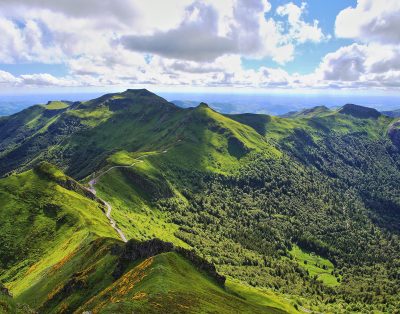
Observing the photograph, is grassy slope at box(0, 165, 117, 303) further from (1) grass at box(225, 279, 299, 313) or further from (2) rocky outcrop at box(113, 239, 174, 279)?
(1) grass at box(225, 279, 299, 313)

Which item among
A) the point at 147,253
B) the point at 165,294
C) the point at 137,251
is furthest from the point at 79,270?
the point at 165,294

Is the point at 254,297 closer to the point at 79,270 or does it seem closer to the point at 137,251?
the point at 137,251

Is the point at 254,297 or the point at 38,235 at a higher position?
the point at 38,235

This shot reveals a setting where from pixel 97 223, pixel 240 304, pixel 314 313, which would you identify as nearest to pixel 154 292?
pixel 240 304

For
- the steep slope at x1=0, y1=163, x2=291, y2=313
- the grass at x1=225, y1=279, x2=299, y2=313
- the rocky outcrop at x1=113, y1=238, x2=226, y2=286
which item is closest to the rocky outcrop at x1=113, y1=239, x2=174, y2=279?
the rocky outcrop at x1=113, y1=238, x2=226, y2=286

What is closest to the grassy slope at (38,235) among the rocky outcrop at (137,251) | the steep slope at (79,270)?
the steep slope at (79,270)

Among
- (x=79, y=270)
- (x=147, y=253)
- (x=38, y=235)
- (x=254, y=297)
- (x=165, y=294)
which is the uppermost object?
(x=165, y=294)

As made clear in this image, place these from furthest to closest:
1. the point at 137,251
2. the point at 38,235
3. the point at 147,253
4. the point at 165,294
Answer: the point at 38,235
the point at 137,251
the point at 147,253
the point at 165,294

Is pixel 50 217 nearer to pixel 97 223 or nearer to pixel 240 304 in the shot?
pixel 97 223

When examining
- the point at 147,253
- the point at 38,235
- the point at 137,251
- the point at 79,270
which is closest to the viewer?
the point at 147,253
